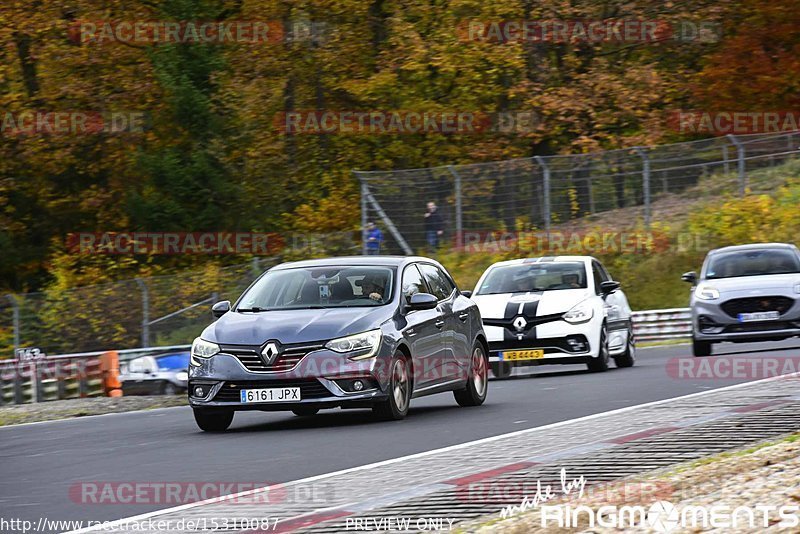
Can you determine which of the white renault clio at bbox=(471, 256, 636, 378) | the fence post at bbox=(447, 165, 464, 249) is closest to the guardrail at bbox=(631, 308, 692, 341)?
the fence post at bbox=(447, 165, 464, 249)

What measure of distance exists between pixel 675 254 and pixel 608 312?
54.8 feet

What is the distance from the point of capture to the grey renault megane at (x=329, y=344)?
13531 millimetres

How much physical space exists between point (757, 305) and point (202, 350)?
10955 mm

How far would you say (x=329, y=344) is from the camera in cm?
1359

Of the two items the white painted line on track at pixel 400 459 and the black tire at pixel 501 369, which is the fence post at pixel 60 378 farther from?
the white painted line on track at pixel 400 459

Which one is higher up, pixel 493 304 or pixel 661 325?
pixel 493 304

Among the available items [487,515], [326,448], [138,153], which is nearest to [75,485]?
[326,448]

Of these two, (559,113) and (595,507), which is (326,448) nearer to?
(595,507)

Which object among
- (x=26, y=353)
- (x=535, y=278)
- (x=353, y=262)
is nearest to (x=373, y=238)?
(x=26, y=353)

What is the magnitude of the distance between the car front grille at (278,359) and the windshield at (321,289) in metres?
0.99

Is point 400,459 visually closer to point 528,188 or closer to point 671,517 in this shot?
point 671,517

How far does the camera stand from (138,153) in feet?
152

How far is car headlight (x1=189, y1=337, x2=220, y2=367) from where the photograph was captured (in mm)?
13812

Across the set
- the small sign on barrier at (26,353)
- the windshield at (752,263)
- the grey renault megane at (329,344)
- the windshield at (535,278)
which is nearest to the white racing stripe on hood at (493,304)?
the windshield at (535,278)
